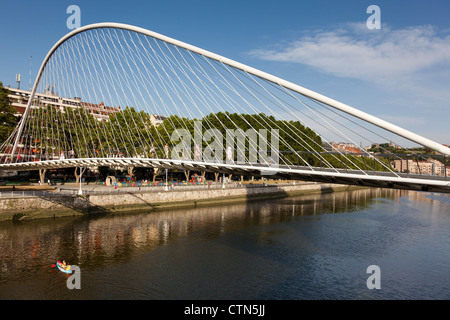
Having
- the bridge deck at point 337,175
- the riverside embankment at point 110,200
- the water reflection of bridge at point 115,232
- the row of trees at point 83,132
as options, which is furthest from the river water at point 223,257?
the row of trees at point 83,132

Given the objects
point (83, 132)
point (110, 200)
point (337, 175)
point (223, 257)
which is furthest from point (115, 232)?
point (337, 175)

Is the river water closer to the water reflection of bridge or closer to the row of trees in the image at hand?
the water reflection of bridge

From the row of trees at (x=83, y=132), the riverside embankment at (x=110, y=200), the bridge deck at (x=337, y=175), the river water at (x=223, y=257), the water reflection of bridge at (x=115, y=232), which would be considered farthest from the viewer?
the row of trees at (x=83, y=132)

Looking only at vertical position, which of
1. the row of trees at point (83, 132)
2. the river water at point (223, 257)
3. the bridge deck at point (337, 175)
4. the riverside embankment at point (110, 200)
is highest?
the row of trees at point (83, 132)

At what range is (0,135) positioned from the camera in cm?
4591

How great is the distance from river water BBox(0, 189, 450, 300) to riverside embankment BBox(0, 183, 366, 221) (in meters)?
1.46

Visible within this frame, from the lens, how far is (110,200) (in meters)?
36.6

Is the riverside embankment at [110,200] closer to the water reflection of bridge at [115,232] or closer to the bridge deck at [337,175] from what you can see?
the water reflection of bridge at [115,232]

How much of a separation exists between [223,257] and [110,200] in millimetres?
19125

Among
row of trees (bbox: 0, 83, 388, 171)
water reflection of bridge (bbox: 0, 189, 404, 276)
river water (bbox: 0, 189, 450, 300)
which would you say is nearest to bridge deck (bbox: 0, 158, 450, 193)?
river water (bbox: 0, 189, 450, 300)

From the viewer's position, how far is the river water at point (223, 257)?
56.2 ft

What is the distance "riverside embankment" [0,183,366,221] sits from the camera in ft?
101

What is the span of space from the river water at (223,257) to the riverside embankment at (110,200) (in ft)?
4.77

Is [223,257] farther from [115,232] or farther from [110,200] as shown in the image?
[110,200]
